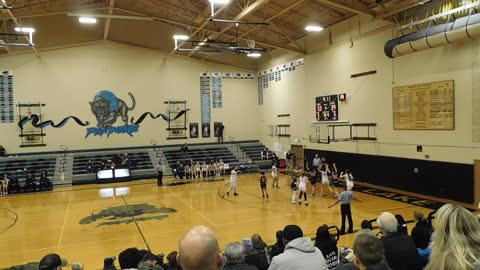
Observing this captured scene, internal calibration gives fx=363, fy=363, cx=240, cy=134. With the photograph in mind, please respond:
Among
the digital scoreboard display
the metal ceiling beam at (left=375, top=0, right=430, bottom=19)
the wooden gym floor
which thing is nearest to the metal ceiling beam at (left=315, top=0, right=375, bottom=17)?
the metal ceiling beam at (left=375, top=0, right=430, bottom=19)

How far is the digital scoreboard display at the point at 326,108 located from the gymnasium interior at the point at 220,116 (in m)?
0.11

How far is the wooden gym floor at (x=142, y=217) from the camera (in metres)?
9.29

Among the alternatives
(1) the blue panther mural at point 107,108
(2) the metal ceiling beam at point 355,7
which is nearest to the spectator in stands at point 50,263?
(2) the metal ceiling beam at point 355,7

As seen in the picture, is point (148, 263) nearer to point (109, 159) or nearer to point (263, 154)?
point (109, 159)

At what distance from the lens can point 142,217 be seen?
1228 cm

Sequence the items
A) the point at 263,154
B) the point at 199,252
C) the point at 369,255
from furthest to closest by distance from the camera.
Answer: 1. the point at 263,154
2. the point at 369,255
3. the point at 199,252

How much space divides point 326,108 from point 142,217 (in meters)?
11.9

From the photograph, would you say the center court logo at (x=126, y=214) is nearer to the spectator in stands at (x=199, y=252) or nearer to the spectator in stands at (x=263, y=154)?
the spectator in stands at (x=199, y=252)

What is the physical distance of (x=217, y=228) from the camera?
1057 centimetres

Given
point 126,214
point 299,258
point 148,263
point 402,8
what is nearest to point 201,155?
point 126,214

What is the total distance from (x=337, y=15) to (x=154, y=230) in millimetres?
13765

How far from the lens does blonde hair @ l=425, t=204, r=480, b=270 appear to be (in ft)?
6.32

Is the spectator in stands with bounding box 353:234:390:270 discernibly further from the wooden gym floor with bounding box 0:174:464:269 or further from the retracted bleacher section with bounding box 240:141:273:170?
the retracted bleacher section with bounding box 240:141:273:170

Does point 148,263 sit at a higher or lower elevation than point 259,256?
higher
